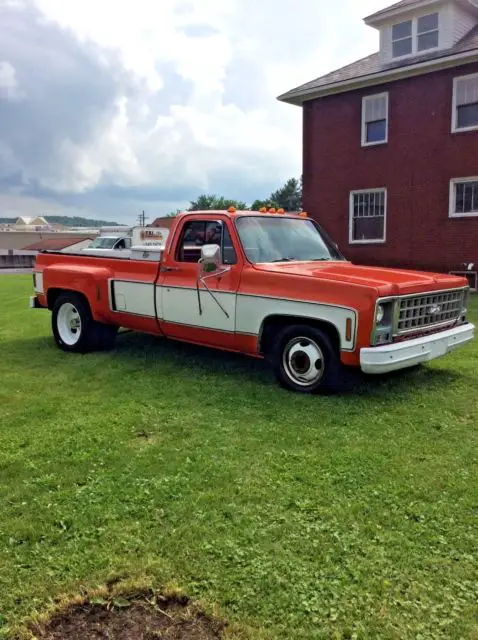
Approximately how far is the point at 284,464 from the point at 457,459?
1229 millimetres

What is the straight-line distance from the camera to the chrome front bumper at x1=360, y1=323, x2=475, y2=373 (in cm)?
536

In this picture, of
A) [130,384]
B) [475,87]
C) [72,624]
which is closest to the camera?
[72,624]

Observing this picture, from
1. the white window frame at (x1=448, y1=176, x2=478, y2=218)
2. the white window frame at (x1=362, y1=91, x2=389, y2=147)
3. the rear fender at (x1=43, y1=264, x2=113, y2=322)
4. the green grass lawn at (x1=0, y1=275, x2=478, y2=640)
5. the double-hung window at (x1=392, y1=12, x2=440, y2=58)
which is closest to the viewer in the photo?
the green grass lawn at (x1=0, y1=275, x2=478, y2=640)

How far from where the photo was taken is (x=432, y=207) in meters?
17.8

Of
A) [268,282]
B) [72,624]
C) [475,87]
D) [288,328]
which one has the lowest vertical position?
[72,624]

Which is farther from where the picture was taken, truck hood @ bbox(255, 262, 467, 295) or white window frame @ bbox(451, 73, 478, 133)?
white window frame @ bbox(451, 73, 478, 133)

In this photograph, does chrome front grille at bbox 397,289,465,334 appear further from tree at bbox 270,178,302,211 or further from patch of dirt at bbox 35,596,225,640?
tree at bbox 270,178,302,211

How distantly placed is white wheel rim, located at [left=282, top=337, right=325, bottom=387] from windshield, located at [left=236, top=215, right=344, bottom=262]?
1062mm

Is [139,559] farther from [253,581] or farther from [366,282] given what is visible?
[366,282]

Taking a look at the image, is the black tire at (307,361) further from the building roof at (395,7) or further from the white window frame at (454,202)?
the building roof at (395,7)

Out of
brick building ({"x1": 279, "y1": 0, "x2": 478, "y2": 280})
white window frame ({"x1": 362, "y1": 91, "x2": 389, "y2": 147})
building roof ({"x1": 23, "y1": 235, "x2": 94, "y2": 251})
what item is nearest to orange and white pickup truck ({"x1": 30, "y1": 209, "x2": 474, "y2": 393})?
brick building ({"x1": 279, "y1": 0, "x2": 478, "y2": 280})

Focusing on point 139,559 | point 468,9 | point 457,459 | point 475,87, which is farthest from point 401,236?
point 139,559

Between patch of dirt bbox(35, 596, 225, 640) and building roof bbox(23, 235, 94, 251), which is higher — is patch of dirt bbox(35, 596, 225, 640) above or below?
below

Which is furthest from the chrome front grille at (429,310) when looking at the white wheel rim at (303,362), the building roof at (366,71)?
the building roof at (366,71)
